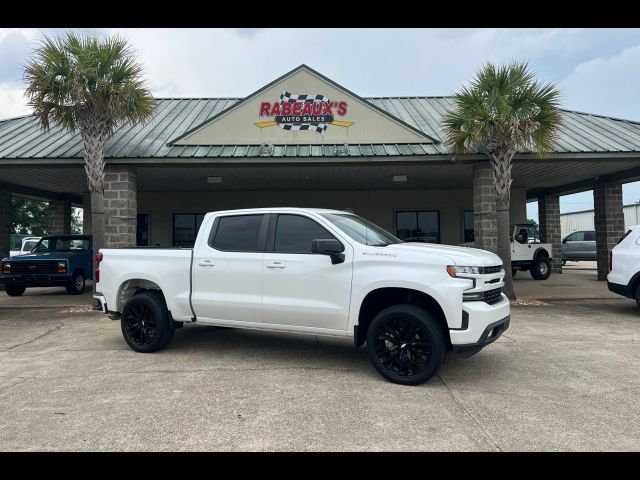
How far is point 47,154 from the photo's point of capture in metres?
10.6

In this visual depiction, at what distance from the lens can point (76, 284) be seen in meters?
13.0

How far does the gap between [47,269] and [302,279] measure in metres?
10.8

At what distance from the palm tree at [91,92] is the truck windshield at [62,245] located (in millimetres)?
4360

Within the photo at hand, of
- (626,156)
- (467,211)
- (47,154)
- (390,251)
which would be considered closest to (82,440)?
(390,251)

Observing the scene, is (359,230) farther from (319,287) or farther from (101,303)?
(101,303)

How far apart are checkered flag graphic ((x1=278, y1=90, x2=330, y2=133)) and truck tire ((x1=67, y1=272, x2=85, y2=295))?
778 centimetres

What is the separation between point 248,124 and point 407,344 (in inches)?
316

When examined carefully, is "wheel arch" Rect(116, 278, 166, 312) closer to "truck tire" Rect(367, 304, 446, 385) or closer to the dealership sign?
"truck tire" Rect(367, 304, 446, 385)

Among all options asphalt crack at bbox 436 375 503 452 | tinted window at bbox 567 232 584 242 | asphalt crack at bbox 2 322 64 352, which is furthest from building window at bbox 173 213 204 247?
tinted window at bbox 567 232 584 242

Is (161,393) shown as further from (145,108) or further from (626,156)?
(626,156)

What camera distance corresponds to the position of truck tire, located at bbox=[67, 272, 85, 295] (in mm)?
12844

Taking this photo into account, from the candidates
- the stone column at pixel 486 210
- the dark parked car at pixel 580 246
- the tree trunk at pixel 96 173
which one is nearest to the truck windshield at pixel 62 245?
the tree trunk at pixel 96 173

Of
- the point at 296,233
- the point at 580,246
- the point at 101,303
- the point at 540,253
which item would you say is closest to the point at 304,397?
the point at 296,233

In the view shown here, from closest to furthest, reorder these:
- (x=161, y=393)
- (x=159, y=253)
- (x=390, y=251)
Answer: (x=161, y=393)
(x=390, y=251)
(x=159, y=253)
